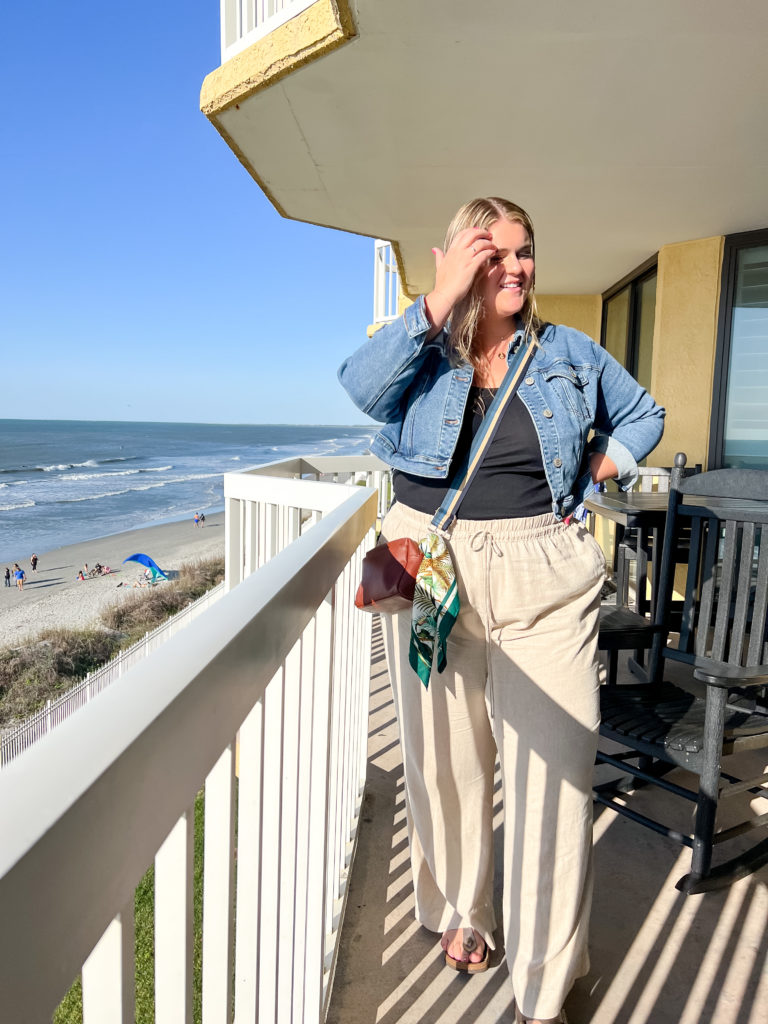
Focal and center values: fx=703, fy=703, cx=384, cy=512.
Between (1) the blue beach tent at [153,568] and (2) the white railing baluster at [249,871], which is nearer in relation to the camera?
(2) the white railing baluster at [249,871]

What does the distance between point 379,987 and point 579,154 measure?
12.0 ft

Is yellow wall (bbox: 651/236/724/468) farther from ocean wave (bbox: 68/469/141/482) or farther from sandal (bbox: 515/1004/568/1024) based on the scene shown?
ocean wave (bbox: 68/469/141/482)

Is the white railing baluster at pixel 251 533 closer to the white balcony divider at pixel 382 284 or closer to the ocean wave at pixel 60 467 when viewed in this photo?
the white balcony divider at pixel 382 284

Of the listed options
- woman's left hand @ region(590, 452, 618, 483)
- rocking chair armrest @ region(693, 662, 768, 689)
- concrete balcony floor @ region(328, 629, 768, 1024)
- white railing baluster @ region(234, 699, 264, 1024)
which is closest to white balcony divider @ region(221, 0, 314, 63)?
woman's left hand @ region(590, 452, 618, 483)

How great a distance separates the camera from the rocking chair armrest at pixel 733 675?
1727 mm

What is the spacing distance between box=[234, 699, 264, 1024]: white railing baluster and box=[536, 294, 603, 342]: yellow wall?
23.2 feet

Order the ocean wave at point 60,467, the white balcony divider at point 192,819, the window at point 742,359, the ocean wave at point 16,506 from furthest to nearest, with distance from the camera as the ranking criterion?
the ocean wave at point 60,467, the ocean wave at point 16,506, the window at point 742,359, the white balcony divider at point 192,819

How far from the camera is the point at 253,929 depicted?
88 cm

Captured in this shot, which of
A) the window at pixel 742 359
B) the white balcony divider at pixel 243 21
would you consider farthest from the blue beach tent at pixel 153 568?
the white balcony divider at pixel 243 21

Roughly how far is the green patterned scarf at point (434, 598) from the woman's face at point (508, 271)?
513 millimetres

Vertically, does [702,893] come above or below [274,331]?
below

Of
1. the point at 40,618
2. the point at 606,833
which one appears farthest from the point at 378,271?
the point at 40,618

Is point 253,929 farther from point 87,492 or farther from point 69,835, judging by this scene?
point 87,492

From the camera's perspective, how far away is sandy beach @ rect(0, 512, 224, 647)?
1827cm
